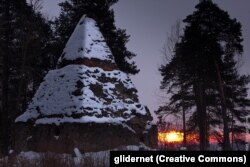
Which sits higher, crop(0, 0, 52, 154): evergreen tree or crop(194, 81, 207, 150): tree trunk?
crop(0, 0, 52, 154): evergreen tree

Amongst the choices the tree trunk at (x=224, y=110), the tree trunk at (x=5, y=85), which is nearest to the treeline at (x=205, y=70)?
the tree trunk at (x=224, y=110)

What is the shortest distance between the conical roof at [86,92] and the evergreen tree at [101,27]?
581 cm

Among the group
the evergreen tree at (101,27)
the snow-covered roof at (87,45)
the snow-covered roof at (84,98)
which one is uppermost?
the evergreen tree at (101,27)

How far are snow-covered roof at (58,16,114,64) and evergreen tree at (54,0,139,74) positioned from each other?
5.12 metres

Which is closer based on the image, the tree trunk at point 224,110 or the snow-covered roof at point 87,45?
the snow-covered roof at point 87,45

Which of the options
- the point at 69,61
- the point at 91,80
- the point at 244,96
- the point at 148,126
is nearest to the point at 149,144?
the point at 148,126

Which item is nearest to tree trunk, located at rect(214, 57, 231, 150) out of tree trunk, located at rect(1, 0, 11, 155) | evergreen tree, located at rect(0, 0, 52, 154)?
evergreen tree, located at rect(0, 0, 52, 154)

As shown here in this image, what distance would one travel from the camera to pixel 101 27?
30469 millimetres

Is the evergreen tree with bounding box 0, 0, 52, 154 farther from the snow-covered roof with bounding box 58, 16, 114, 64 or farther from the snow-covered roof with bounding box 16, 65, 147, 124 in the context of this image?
the snow-covered roof with bounding box 16, 65, 147, 124

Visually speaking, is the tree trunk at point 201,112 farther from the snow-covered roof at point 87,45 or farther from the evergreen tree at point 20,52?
the evergreen tree at point 20,52

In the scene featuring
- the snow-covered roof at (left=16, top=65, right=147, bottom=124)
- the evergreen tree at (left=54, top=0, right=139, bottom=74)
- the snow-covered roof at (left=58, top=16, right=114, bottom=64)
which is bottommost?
the snow-covered roof at (left=16, top=65, right=147, bottom=124)

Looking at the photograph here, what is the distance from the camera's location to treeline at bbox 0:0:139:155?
30406mm

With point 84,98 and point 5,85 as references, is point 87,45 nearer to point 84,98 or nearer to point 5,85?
point 84,98

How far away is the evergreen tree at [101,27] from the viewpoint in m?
30.5
